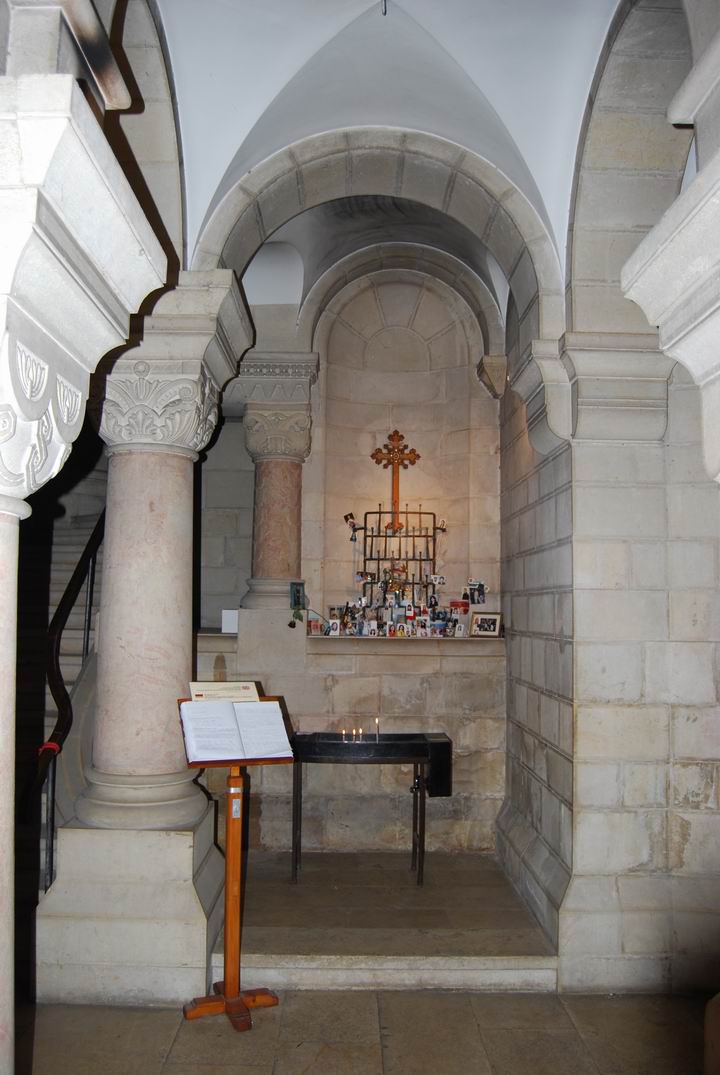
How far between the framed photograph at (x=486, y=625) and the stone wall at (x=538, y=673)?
8 cm

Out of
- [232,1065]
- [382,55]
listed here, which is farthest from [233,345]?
[232,1065]

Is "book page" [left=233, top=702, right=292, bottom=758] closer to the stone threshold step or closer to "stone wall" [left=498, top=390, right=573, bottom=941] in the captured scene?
the stone threshold step

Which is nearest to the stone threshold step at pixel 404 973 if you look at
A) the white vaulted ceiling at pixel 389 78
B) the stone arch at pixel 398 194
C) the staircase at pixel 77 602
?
the staircase at pixel 77 602

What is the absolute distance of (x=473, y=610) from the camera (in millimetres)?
5707

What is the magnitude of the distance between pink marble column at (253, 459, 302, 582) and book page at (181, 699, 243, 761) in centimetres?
238

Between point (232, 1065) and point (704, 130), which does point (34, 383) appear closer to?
point (704, 130)

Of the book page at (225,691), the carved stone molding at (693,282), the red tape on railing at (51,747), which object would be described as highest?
the carved stone molding at (693,282)

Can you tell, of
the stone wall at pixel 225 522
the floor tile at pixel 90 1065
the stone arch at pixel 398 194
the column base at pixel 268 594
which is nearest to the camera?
the floor tile at pixel 90 1065

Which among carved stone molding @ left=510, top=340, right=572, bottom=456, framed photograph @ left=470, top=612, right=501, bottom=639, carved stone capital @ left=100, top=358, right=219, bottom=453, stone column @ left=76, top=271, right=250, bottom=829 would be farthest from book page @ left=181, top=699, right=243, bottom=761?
framed photograph @ left=470, top=612, right=501, bottom=639

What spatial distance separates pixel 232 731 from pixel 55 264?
6.56 ft

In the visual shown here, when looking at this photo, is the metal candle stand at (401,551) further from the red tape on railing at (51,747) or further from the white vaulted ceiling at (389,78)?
the red tape on railing at (51,747)

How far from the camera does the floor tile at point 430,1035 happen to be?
9.32ft

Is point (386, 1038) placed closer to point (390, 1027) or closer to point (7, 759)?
Answer: point (390, 1027)

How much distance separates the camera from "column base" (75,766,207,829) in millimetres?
3383
